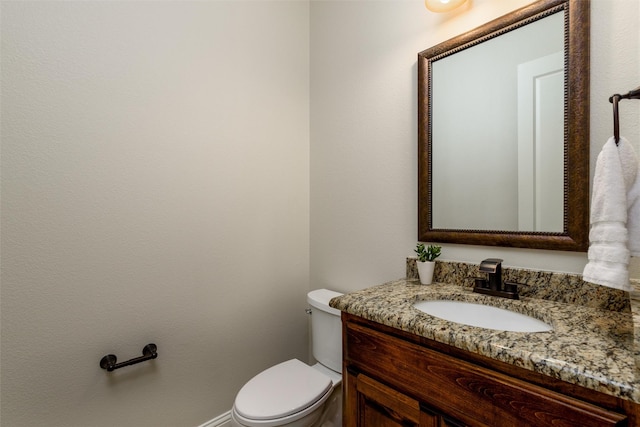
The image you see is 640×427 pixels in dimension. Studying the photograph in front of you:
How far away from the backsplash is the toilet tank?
0.64 m

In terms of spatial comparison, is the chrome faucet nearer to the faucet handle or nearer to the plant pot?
the faucet handle

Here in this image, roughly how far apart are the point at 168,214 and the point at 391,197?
111cm

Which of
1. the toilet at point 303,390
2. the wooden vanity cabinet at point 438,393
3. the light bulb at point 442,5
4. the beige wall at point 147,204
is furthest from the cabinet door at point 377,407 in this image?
the light bulb at point 442,5

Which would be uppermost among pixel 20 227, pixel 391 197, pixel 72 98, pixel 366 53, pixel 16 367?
pixel 366 53

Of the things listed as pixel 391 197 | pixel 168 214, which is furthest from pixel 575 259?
pixel 168 214

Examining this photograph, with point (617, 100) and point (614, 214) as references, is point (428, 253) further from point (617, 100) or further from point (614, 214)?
point (617, 100)

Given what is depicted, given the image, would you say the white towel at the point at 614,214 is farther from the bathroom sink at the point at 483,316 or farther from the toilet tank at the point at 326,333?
the toilet tank at the point at 326,333

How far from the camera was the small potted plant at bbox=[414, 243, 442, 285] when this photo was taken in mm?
1287

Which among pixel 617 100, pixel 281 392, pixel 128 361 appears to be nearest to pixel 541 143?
pixel 617 100

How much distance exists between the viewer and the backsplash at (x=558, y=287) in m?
0.92

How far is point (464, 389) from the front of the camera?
77 cm

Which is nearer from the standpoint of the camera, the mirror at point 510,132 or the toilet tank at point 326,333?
the mirror at point 510,132

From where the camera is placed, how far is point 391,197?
1.53 metres

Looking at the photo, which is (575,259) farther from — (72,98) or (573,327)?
(72,98)
